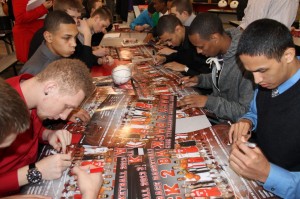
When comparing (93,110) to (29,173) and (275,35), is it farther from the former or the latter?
(275,35)

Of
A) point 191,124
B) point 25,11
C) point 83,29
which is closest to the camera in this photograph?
point 191,124

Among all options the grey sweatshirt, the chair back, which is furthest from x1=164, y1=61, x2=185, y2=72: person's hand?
the chair back

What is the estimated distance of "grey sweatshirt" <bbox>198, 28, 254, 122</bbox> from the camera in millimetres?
1694

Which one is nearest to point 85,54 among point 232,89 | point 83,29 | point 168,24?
point 83,29

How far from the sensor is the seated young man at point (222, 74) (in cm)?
170

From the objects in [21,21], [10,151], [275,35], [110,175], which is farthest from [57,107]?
[21,21]

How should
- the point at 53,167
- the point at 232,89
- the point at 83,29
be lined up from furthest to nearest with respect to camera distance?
the point at 83,29, the point at 232,89, the point at 53,167

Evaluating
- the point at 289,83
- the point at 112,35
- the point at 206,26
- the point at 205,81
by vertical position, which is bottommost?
the point at 205,81

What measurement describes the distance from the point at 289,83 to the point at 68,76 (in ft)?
3.31

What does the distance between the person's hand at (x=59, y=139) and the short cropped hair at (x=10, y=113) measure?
435 millimetres

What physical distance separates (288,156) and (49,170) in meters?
1.06

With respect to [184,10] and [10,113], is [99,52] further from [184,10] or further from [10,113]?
[10,113]

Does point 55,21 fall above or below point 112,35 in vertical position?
above

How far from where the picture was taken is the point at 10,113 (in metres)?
0.82
